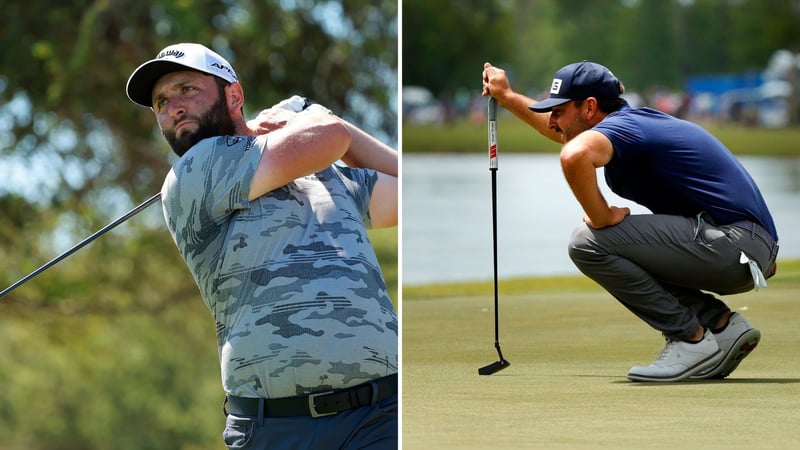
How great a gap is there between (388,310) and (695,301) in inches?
45.1

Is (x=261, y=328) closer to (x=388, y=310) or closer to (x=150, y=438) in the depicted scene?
(x=388, y=310)

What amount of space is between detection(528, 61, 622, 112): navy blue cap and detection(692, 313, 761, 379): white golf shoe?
2.44 ft

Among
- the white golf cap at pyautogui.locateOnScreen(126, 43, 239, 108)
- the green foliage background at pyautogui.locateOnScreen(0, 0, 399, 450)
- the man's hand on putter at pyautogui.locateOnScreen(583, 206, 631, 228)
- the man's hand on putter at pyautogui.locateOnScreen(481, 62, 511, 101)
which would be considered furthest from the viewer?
the green foliage background at pyautogui.locateOnScreen(0, 0, 399, 450)

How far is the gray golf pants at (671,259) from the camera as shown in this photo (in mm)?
4121

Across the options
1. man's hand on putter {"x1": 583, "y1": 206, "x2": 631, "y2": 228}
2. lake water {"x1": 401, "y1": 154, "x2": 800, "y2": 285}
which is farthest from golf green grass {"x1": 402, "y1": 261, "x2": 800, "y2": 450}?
lake water {"x1": 401, "y1": 154, "x2": 800, "y2": 285}

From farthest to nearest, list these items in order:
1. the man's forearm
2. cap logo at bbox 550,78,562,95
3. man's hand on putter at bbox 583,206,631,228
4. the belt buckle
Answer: cap logo at bbox 550,78,562,95, man's hand on putter at bbox 583,206,631,228, the man's forearm, the belt buckle

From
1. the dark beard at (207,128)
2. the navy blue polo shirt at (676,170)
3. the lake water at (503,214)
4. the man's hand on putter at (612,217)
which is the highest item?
the dark beard at (207,128)

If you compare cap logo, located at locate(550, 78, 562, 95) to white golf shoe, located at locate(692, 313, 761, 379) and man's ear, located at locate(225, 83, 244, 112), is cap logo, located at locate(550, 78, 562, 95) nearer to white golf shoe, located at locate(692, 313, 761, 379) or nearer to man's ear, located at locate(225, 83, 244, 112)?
white golf shoe, located at locate(692, 313, 761, 379)

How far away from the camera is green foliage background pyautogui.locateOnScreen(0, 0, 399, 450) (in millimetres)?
15227

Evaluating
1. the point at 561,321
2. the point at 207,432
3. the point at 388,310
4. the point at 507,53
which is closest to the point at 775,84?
the point at 507,53

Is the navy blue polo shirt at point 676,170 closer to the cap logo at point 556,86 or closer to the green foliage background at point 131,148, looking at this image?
the cap logo at point 556,86

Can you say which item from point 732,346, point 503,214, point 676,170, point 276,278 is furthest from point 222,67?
point 503,214

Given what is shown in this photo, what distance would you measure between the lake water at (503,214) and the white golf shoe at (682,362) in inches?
50.7

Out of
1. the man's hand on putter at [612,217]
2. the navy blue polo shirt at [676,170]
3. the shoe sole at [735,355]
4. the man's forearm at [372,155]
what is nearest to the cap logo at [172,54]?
the man's forearm at [372,155]
